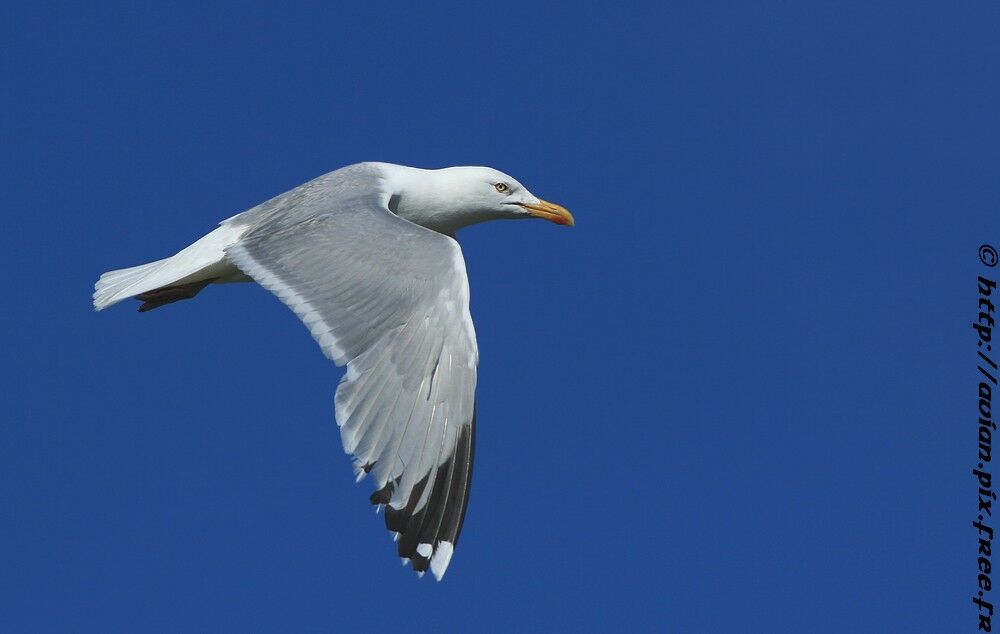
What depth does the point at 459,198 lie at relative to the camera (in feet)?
35.1

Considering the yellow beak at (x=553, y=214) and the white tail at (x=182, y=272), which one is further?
the yellow beak at (x=553, y=214)

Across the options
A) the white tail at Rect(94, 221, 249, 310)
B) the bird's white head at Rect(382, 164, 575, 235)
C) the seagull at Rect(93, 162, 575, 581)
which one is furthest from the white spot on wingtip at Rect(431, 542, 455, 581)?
the bird's white head at Rect(382, 164, 575, 235)

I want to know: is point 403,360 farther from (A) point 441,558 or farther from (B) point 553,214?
(B) point 553,214

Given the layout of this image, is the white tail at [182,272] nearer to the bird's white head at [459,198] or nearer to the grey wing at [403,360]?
the grey wing at [403,360]

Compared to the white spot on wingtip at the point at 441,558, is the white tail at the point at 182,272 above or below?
above

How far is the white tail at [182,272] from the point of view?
9.86 m

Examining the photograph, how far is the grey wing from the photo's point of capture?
835cm

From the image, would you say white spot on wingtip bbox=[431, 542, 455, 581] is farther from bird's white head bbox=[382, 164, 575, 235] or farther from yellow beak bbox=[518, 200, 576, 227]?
yellow beak bbox=[518, 200, 576, 227]

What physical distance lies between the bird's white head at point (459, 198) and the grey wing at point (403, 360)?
49.5 inches

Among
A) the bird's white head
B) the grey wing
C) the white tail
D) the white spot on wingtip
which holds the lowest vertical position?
the white spot on wingtip

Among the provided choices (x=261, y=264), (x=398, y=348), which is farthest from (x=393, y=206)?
(x=398, y=348)

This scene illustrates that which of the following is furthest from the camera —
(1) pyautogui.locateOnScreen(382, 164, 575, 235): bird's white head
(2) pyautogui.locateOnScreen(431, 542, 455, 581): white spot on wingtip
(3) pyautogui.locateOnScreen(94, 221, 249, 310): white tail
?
(1) pyautogui.locateOnScreen(382, 164, 575, 235): bird's white head

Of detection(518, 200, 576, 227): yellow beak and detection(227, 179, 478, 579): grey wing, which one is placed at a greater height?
detection(518, 200, 576, 227): yellow beak

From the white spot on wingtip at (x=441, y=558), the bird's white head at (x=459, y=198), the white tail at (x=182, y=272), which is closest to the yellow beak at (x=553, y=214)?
the bird's white head at (x=459, y=198)
